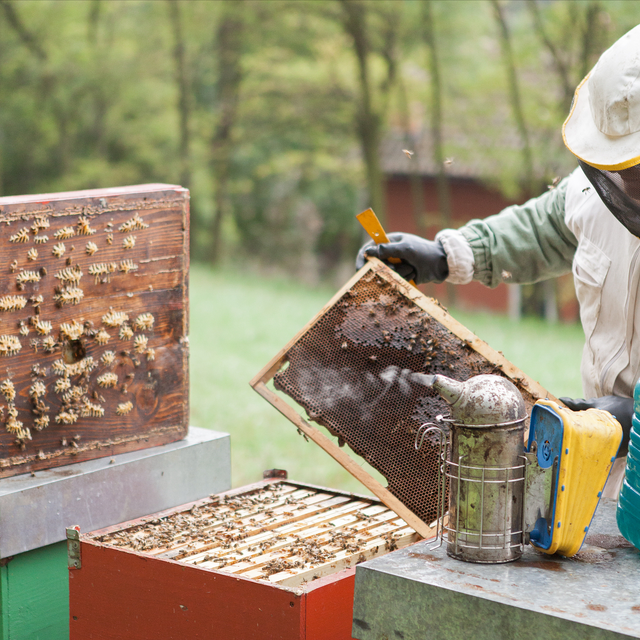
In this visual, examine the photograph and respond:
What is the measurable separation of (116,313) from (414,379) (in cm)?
97

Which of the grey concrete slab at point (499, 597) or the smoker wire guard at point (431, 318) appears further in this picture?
the smoker wire guard at point (431, 318)

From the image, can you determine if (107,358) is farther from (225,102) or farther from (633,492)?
(225,102)

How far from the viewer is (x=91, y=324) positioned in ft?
7.56

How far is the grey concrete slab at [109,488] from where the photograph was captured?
2.04 meters

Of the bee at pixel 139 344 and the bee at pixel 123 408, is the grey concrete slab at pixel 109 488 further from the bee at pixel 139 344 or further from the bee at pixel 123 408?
the bee at pixel 139 344

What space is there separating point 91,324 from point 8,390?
32 cm

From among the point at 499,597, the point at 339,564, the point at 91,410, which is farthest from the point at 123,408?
the point at 499,597

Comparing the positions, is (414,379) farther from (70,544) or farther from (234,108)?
(234,108)

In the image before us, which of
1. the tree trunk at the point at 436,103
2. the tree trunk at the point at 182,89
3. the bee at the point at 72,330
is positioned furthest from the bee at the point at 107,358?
the tree trunk at the point at 182,89

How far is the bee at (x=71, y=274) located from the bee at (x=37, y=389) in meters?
0.31

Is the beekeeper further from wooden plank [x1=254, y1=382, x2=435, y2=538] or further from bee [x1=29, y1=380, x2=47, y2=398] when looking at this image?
bee [x1=29, y1=380, x2=47, y2=398]

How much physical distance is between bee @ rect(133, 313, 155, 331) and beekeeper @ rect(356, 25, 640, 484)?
70cm

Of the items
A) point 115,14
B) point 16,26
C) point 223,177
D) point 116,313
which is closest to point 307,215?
point 223,177

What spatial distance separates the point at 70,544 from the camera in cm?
197
